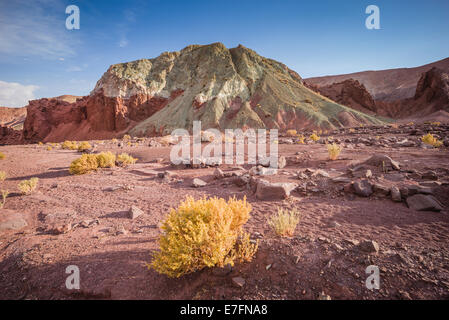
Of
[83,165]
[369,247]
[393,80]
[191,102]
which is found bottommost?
[369,247]

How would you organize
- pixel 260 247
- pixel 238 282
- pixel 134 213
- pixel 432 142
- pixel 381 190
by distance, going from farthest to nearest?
1. pixel 432 142
2. pixel 381 190
3. pixel 134 213
4. pixel 260 247
5. pixel 238 282

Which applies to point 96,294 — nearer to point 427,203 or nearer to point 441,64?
point 427,203

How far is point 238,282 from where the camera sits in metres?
2.30

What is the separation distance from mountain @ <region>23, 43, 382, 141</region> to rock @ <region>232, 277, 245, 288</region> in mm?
30961

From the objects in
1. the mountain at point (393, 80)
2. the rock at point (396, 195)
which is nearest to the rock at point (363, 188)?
the rock at point (396, 195)

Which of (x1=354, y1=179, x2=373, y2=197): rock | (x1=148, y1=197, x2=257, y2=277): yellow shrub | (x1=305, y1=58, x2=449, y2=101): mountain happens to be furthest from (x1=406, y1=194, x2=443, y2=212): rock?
(x1=305, y1=58, x2=449, y2=101): mountain

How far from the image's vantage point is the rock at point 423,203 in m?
3.94

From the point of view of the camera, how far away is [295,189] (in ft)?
18.2

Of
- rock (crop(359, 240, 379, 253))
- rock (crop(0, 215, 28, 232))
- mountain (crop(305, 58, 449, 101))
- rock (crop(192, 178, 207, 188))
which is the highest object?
mountain (crop(305, 58, 449, 101))

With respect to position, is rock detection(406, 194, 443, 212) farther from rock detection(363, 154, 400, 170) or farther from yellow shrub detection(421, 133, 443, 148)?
yellow shrub detection(421, 133, 443, 148)

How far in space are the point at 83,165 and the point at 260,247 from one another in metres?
8.57

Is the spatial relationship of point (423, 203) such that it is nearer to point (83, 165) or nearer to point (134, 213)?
point (134, 213)

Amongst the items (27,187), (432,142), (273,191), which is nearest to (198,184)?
(273,191)

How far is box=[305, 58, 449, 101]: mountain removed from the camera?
6141 centimetres
